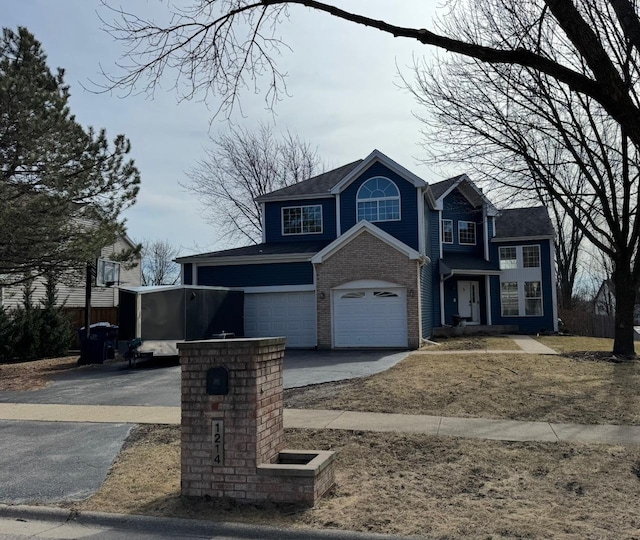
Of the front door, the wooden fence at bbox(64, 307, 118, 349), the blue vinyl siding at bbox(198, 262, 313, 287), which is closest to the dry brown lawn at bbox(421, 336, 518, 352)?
the front door

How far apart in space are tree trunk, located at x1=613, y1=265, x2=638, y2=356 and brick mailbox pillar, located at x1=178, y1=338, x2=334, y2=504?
46.7 ft

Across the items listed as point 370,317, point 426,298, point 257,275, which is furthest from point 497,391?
point 257,275

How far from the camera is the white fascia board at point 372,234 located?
19.7 metres

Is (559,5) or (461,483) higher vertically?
(559,5)

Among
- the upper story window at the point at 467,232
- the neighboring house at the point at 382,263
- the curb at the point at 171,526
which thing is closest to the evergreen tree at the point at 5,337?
the neighboring house at the point at 382,263

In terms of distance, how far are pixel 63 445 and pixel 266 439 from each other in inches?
152

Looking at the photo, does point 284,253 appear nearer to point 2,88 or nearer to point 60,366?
point 60,366

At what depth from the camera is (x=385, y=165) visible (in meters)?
22.9

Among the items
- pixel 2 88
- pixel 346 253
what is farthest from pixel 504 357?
pixel 2 88

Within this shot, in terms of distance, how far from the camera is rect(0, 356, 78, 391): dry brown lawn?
46.3ft

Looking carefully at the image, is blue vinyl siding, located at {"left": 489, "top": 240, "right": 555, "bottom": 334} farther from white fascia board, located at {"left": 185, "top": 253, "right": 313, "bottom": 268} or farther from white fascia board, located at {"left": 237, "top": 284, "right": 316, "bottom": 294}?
white fascia board, located at {"left": 185, "top": 253, "right": 313, "bottom": 268}

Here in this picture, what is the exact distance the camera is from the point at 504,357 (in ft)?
53.2

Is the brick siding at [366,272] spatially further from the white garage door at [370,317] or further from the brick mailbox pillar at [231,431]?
the brick mailbox pillar at [231,431]

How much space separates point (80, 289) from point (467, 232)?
2002cm
